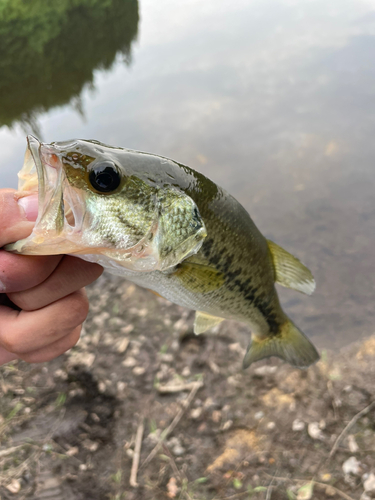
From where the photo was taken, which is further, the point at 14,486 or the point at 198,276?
the point at 14,486

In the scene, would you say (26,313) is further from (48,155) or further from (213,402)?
(213,402)

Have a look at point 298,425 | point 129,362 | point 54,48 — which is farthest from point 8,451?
point 54,48

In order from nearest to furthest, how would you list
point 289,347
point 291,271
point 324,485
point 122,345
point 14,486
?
point 291,271 → point 289,347 → point 324,485 → point 14,486 → point 122,345

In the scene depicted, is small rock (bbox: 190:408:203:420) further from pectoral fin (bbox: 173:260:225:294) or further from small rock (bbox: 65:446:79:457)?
pectoral fin (bbox: 173:260:225:294)

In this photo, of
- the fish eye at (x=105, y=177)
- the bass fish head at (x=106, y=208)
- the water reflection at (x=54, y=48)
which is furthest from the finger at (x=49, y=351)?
the water reflection at (x=54, y=48)

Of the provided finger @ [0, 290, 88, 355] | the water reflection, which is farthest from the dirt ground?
the water reflection

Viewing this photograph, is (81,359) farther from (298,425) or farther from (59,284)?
(59,284)

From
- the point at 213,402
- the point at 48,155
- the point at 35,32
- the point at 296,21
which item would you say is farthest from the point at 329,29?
the point at 48,155
